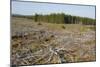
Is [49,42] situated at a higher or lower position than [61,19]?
lower

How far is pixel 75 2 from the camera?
2859mm

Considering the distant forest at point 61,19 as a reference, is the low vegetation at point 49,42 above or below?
below

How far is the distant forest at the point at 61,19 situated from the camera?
2652 mm

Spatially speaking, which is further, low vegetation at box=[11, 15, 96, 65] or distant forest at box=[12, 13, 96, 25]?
distant forest at box=[12, 13, 96, 25]

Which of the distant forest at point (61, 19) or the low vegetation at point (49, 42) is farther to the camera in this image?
the distant forest at point (61, 19)

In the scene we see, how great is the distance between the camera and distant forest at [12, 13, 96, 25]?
2.65 m

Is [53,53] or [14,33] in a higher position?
[14,33]

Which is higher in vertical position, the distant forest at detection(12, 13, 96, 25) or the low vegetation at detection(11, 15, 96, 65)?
the distant forest at detection(12, 13, 96, 25)

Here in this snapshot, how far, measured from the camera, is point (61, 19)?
9.12 ft
